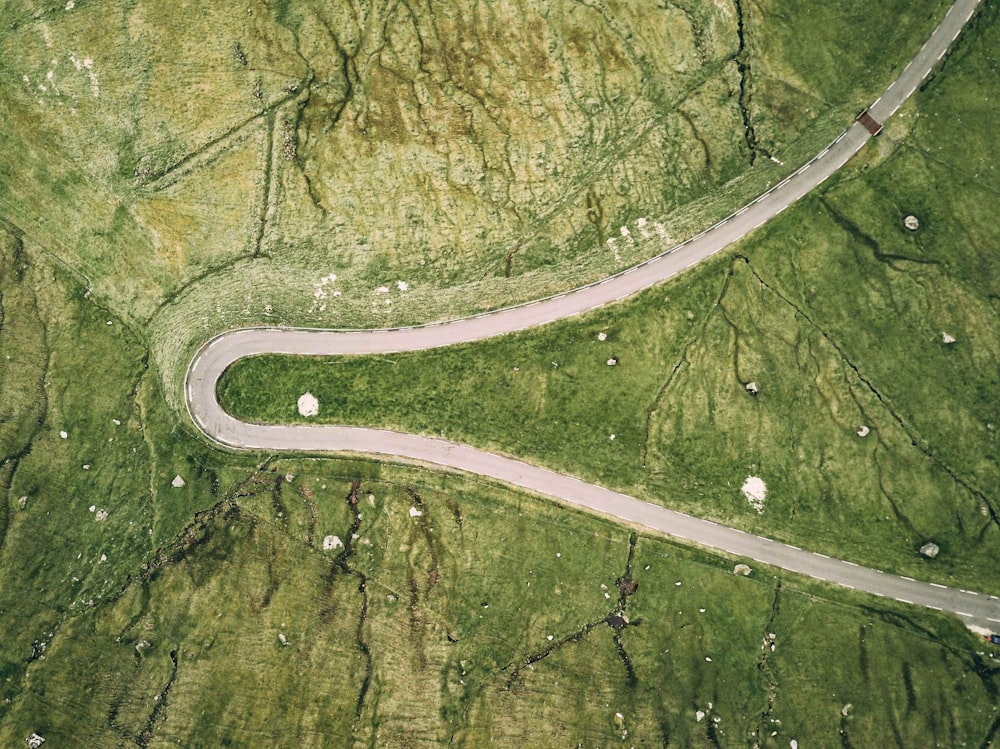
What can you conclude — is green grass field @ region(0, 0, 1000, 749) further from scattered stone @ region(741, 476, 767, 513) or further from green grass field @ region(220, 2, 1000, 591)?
scattered stone @ region(741, 476, 767, 513)

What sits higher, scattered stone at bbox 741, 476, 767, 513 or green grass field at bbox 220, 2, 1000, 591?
green grass field at bbox 220, 2, 1000, 591

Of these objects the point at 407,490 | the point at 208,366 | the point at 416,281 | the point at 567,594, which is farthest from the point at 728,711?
the point at 208,366

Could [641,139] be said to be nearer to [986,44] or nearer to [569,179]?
[569,179]

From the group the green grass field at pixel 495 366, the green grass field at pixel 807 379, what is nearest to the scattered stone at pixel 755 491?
the green grass field at pixel 807 379

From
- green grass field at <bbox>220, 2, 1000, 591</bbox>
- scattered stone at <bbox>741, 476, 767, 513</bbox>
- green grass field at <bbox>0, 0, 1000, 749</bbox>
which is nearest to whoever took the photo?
green grass field at <bbox>0, 0, 1000, 749</bbox>

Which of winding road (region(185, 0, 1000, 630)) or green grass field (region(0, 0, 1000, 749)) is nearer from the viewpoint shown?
green grass field (region(0, 0, 1000, 749))

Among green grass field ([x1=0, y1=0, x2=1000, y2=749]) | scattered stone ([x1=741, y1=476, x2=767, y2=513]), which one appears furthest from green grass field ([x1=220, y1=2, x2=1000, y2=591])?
scattered stone ([x1=741, y1=476, x2=767, y2=513])

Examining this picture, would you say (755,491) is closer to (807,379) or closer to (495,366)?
(807,379)

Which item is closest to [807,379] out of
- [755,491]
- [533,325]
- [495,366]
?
[755,491]
